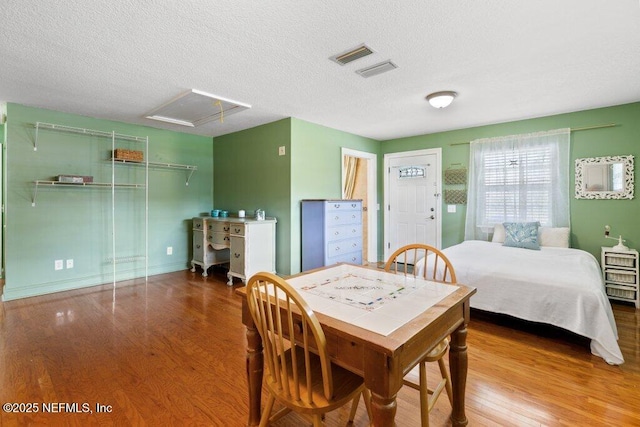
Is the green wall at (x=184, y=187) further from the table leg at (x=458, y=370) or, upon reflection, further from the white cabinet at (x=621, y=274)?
the table leg at (x=458, y=370)

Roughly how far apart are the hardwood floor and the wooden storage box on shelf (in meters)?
2.03

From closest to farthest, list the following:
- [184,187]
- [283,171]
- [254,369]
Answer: [254,369]
[283,171]
[184,187]

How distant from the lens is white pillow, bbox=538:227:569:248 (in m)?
3.76

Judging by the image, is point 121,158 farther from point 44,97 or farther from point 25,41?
point 25,41

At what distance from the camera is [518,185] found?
4.28 m

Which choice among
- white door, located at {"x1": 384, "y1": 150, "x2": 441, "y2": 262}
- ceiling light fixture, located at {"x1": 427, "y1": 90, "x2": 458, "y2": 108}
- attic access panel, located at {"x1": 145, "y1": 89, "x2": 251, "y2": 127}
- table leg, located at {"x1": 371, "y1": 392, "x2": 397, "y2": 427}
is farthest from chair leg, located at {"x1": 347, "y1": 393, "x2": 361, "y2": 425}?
white door, located at {"x1": 384, "y1": 150, "x2": 441, "y2": 262}

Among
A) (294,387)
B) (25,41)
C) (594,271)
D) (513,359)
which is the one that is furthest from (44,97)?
(594,271)

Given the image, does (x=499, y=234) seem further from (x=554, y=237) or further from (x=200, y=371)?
(x=200, y=371)

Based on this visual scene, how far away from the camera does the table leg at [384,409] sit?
3.31ft

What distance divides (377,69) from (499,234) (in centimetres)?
303

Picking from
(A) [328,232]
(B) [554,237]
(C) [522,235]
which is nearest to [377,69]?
(A) [328,232]

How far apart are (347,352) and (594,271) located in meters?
3.10

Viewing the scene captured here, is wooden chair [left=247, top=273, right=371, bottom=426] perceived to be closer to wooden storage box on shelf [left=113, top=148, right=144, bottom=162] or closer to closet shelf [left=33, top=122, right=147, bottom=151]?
wooden storage box on shelf [left=113, top=148, right=144, bottom=162]

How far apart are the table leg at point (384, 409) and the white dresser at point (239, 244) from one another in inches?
126
